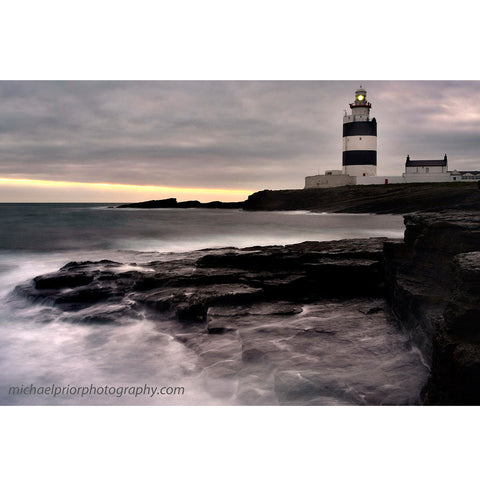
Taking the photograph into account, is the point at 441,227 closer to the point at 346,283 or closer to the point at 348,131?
the point at 346,283

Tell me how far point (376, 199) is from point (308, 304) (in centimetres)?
2413

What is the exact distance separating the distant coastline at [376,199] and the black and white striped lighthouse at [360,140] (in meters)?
1.71

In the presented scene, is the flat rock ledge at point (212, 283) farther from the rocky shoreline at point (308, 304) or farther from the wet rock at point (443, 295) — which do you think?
the wet rock at point (443, 295)

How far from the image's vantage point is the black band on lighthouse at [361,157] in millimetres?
32906

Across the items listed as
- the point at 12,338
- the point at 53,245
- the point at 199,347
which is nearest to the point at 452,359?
the point at 199,347

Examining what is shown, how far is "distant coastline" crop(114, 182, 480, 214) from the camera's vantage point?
22.7 meters

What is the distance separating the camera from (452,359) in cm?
267

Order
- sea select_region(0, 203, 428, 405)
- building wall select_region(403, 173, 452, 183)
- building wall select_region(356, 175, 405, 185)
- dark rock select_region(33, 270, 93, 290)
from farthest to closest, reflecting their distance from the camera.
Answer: building wall select_region(356, 175, 405, 185) < building wall select_region(403, 173, 452, 183) < dark rock select_region(33, 270, 93, 290) < sea select_region(0, 203, 428, 405)

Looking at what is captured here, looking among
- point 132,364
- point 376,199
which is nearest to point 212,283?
point 132,364

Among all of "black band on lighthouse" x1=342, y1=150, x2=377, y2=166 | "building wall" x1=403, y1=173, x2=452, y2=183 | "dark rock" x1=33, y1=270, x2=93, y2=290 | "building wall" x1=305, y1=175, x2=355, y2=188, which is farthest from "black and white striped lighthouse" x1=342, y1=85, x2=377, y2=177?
"dark rock" x1=33, y1=270, x2=93, y2=290

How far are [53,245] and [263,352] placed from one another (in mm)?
8642

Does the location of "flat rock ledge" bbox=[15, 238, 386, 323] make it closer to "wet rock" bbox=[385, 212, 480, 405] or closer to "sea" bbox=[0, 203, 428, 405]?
"sea" bbox=[0, 203, 428, 405]

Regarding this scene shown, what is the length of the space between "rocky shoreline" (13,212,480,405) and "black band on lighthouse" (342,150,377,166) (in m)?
27.2

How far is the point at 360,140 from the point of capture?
106ft
